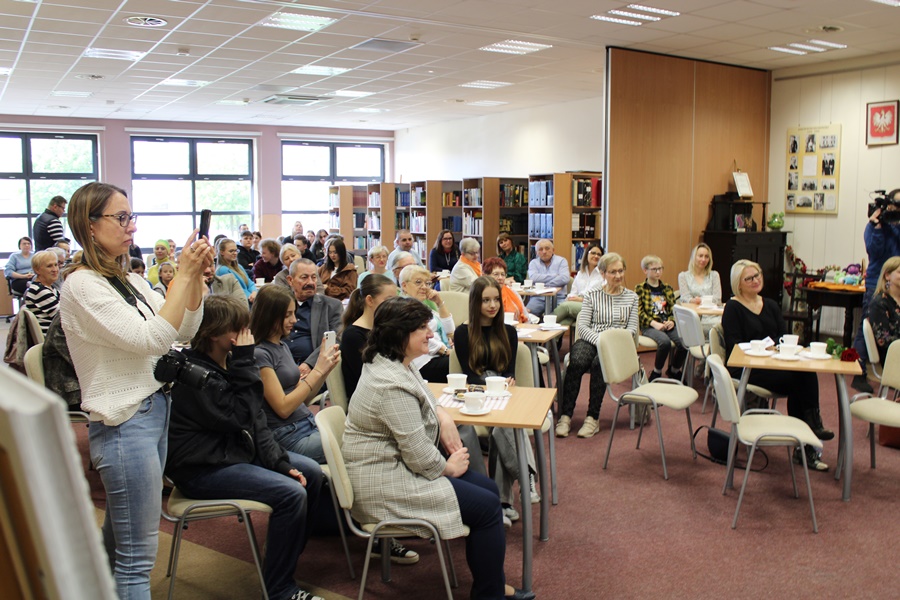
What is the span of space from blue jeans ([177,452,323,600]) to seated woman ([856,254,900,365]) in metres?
4.46

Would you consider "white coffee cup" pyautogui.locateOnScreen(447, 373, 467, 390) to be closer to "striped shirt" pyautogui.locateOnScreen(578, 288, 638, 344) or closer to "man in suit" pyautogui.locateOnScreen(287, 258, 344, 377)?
"man in suit" pyautogui.locateOnScreen(287, 258, 344, 377)

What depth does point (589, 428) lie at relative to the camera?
582 cm

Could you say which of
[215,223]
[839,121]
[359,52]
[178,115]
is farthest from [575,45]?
[215,223]

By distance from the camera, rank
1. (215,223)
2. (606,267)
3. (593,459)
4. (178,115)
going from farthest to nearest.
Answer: (215,223), (178,115), (606,267), (593,459)

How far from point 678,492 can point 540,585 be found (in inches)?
59.6

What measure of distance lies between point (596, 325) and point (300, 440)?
10.1ft

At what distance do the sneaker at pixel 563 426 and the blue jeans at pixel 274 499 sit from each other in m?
2.95

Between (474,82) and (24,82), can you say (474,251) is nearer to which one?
(474,82)

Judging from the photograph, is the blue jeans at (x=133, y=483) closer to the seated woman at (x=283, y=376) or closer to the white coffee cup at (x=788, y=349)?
the seated woman at (x=283, y=376)

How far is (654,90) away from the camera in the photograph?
904 centimetres

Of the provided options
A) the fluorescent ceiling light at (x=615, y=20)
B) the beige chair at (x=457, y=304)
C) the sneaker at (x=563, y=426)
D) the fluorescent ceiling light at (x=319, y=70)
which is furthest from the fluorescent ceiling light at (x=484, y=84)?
the sneaker at (x=563, y=426)

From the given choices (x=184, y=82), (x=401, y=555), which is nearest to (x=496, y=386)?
(x=401, y=555)

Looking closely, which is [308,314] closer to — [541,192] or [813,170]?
[541,192]

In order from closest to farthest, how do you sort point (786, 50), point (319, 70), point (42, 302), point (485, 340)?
1. point (485, 340)
2. point (42, 302)
3. point (786, 50)
4. point (319, 70)
